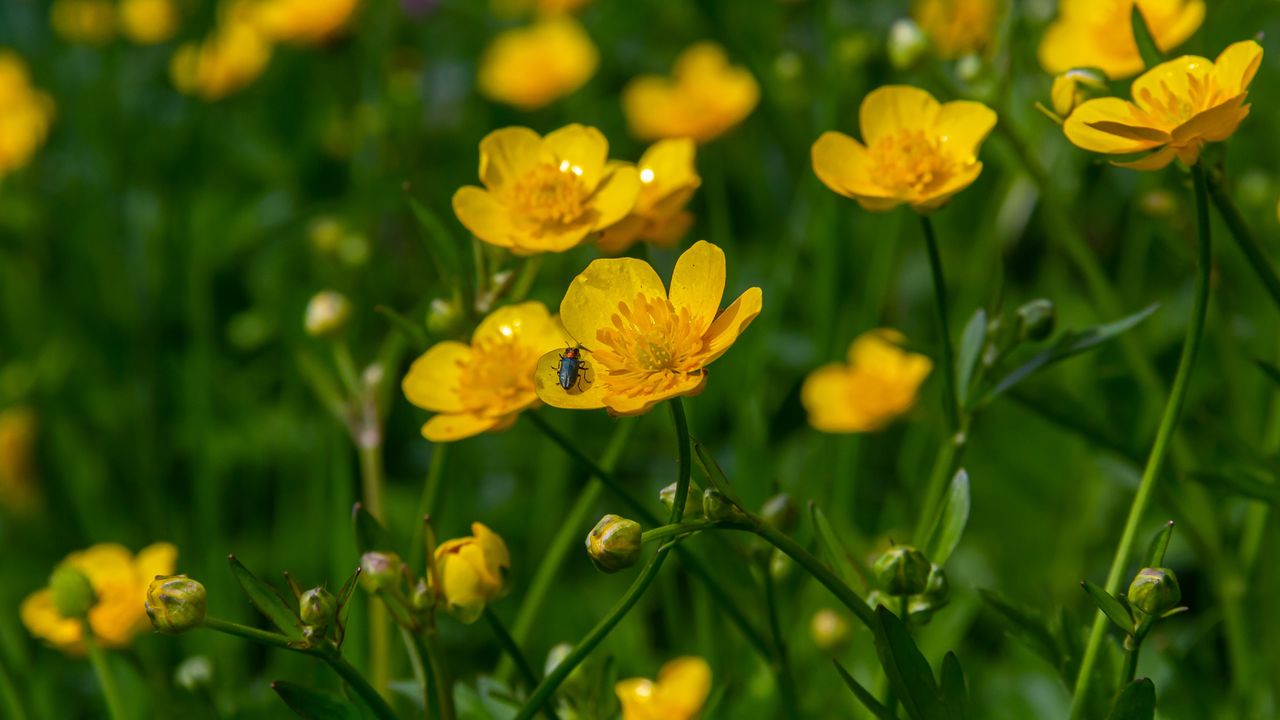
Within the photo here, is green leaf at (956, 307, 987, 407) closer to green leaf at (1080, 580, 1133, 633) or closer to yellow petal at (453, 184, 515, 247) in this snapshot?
green leaf at (1080, 580, 1133, 633)

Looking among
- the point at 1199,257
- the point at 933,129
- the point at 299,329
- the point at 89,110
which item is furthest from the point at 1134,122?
the point at 89,110

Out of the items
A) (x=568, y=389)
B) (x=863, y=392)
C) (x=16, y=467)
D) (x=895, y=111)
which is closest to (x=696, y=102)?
(x=863, y=392)

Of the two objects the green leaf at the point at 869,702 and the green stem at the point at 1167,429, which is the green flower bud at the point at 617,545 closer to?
the green leaf at the point at 869,702

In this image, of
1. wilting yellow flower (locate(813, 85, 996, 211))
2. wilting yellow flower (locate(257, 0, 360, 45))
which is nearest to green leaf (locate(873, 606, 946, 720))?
wilting yellow flower (locate(813, 85, 996, 211))

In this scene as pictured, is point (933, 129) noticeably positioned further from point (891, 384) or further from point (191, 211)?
point (191, 211)

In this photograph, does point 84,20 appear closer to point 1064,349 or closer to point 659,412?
point 659,412

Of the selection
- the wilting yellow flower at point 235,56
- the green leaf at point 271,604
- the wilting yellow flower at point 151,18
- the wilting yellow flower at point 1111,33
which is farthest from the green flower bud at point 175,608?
the wilting yellow flower at point 151,18

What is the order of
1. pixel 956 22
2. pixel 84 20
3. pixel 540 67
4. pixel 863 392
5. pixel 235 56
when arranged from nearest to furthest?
1. pixel 863 392
2. pixel 956 22
3. pixel 540 67
4. pixel 235 56
5. pixel 84 20
